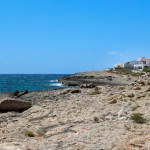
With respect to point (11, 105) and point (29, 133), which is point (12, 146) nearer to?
point (29, 133)

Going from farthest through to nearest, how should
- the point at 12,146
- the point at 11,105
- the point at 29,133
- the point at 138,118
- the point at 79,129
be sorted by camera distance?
the point at 11,105
the point at 138,118
the point at 79,129
the point at 29,133
the point at 12,146

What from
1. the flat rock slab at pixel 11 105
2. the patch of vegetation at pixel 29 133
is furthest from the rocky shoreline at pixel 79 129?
the flat rock slab at pixel 11 105

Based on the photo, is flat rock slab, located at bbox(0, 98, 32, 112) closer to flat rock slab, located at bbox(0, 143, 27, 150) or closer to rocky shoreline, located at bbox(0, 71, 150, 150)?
rocky shoreline, located at bbox(0, 71, 150, 150)

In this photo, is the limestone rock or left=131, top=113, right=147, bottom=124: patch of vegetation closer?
the limestone rock

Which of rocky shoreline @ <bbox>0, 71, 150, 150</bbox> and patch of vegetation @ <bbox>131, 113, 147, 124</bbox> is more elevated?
patch of vegetation @ <bbox>131, 113, 147, 124</bbox>

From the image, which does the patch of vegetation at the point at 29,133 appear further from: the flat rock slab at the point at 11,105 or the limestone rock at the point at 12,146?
the flat rock slab at the point at 11,105

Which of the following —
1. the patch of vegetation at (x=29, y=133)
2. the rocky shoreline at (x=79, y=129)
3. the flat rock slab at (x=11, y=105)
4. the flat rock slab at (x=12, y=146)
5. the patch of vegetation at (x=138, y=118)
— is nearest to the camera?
the flat rock slab at (x=12, y=146)

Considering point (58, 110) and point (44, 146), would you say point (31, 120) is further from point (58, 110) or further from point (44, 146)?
point (44, 146)

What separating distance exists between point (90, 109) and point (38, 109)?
4.01 m

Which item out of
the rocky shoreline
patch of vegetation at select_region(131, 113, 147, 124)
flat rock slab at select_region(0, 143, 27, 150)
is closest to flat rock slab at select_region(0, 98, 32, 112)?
the rocky shoreline

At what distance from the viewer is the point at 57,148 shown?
13.2m

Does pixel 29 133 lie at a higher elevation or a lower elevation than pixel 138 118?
lower

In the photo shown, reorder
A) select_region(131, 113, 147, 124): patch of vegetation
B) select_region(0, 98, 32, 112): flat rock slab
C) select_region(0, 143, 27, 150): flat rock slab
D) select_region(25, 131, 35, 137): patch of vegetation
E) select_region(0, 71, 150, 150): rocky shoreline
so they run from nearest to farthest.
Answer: select_region(0, 143, 27, 150): flat rock slab < select_region(0, 71, 150, 150): rocky shoreline < select_region(25, 131, 35, 137): patch of vegetation < select_region(131, 113, 147, 124): patch of vegetation < select_region(0, 98, 32, 112): flat rock slab

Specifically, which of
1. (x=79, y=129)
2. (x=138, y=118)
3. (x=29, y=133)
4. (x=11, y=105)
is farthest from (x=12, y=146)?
(x=11, y=105)
